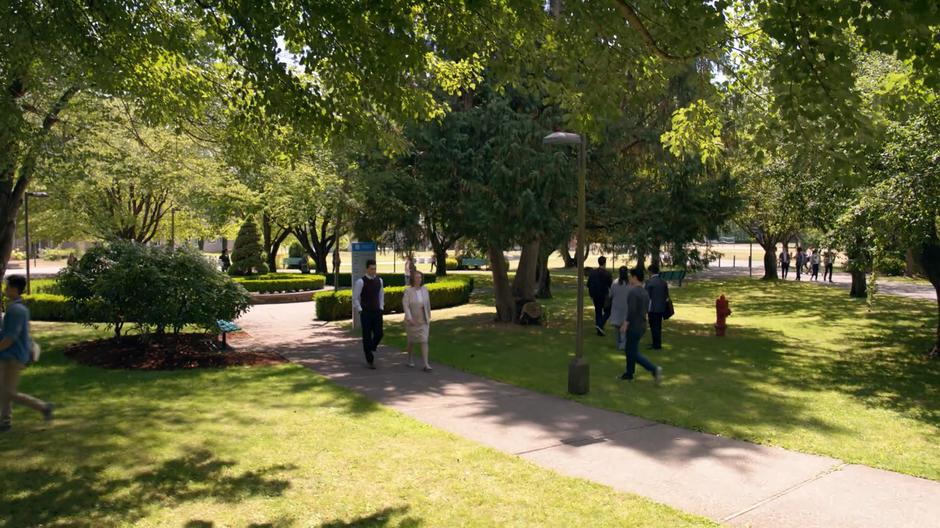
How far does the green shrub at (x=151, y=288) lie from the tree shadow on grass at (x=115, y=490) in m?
5.61

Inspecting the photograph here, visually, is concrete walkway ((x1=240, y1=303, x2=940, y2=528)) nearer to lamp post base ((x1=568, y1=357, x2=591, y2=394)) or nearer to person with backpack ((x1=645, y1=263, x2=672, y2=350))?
lamp post base ((x1=568, y1=357, x2=591, y2=394))

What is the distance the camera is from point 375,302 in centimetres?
1100

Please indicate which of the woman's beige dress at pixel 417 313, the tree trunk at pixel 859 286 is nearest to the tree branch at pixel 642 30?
the woman's beige dress at pixel 417 313

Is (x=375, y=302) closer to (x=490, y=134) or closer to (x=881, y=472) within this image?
(x=490, y=134)

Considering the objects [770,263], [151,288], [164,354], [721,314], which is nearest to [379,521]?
[151,288]

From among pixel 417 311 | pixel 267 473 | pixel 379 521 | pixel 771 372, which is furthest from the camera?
pixel 771 372

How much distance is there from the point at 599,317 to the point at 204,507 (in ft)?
39.9

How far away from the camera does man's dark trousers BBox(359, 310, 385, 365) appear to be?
11109mm

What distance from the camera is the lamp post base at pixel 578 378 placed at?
936 centimetres

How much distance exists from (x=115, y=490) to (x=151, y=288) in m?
6.54

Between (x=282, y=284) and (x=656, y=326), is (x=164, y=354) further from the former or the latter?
(x=282, y=284)

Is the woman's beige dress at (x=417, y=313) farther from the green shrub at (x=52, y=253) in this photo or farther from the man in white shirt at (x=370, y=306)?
the green shrub at (x=52, y=253)

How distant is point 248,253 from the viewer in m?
34.9

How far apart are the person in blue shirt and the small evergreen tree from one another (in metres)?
28.3
